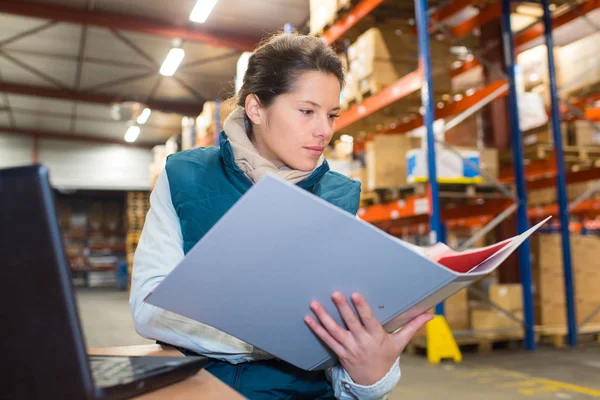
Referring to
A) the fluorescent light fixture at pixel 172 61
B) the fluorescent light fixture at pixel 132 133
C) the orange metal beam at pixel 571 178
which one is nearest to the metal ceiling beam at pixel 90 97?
the fluorescent light fixture at pixel 132 133

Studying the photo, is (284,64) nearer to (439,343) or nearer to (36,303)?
(36,303)

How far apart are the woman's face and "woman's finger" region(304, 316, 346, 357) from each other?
25.1 inches

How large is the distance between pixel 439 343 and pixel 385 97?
7.69ft

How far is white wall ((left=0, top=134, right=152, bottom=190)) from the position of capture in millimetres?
18484

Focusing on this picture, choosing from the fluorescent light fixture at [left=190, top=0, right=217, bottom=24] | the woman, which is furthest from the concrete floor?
the fluorescent light fixture at [left=190, top=0, right=217, bottom=24]

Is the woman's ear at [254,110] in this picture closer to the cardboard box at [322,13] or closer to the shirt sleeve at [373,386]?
the shirt sleeve at [373,386]

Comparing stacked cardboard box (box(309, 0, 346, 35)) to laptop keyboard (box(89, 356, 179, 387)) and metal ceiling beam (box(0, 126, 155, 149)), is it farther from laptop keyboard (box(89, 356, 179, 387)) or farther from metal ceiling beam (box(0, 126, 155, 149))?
metal ceiling beam (box(0, 126, 155, 149))

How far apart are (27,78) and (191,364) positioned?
15.4 m

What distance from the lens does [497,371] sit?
448 centimetres

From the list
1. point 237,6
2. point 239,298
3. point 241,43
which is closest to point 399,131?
point 237,6

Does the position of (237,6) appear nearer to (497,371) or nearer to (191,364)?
(497,371)

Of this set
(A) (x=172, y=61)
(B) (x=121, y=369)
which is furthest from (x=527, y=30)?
(A) (x=172, y=61)

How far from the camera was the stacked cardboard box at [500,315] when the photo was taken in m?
5.48

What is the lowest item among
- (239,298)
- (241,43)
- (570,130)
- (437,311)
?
(437,311)
